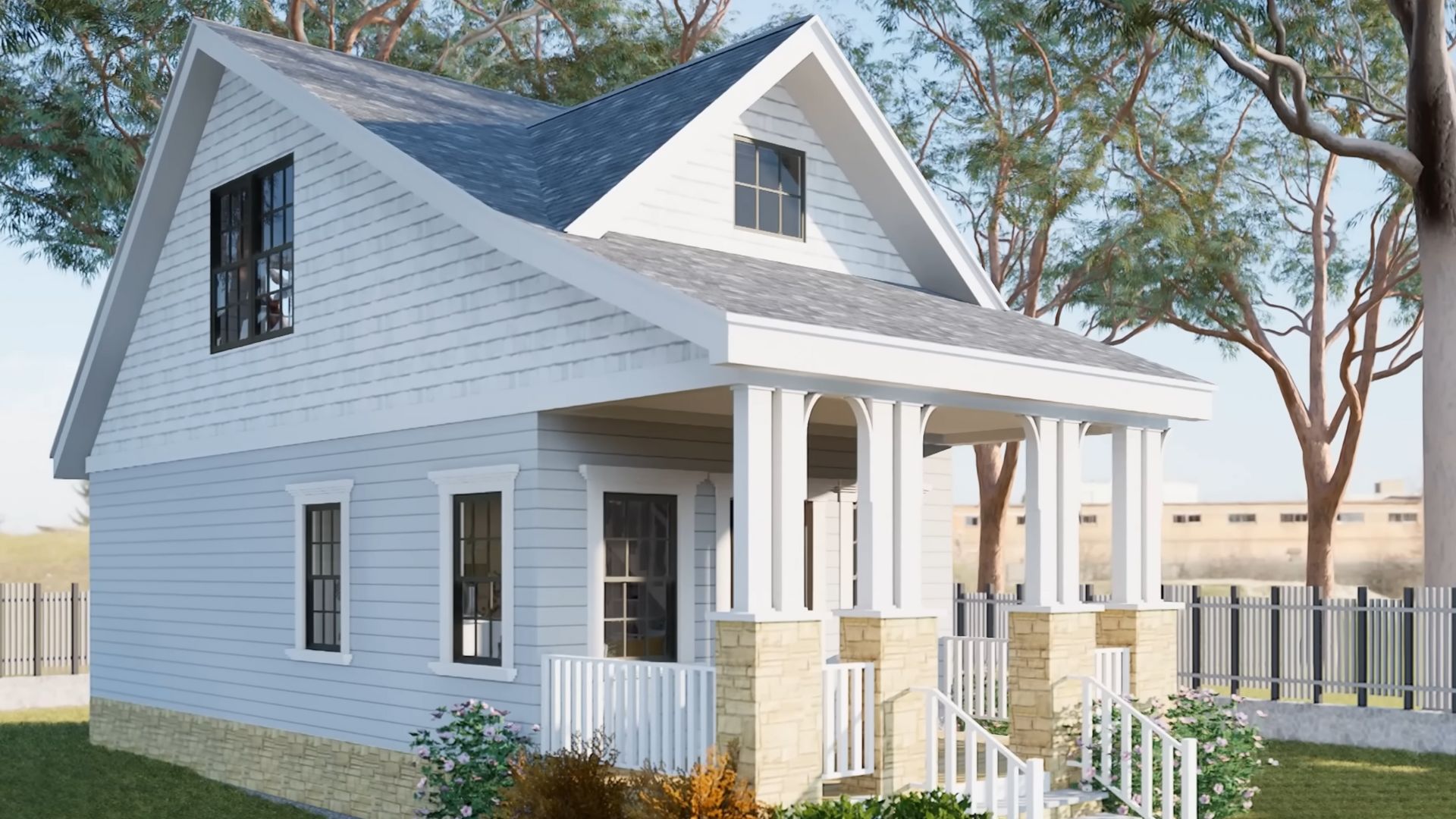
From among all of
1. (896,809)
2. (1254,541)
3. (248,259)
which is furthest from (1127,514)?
(1254,541)

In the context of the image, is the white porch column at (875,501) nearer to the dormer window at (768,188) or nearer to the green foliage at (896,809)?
the green foliage at (896,809)

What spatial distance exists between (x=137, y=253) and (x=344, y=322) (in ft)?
16.2

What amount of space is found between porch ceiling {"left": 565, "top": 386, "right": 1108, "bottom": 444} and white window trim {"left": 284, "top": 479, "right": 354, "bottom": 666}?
11.3ft

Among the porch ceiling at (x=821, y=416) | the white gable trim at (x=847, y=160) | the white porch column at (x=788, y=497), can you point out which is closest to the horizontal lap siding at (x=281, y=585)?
the porch ceiling at (x=821, y=416)

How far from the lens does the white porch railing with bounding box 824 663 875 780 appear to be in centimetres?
1098

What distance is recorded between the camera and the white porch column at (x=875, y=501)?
1145cm

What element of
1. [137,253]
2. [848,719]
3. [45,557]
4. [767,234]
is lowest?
[45,557]

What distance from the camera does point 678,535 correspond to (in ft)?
45.7

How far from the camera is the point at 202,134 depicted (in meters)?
18.0

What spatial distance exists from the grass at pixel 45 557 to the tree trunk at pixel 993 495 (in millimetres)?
44522

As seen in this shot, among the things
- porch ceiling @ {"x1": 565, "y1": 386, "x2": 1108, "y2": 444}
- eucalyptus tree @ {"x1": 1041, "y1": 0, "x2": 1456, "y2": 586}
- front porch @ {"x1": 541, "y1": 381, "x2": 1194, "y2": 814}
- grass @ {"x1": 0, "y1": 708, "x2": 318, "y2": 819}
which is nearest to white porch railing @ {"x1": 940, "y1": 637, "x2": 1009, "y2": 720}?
front porch @ {"x1": 541, "y1": 381, "x2": 1194, "y2": 814}

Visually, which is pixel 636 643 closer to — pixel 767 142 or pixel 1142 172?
pixel 767 142

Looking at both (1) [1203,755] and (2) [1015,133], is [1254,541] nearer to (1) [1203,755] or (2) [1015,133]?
(2) [1015,133]

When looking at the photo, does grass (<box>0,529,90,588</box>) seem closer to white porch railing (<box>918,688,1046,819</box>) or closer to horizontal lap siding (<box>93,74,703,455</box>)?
horizontal lap siding (<box>93,74,703,455</box>)
